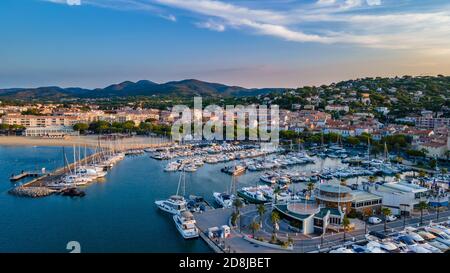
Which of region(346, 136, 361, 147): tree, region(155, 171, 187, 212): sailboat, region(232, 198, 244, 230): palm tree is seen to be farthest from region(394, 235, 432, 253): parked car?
region(346, 136, 361, 147): tree

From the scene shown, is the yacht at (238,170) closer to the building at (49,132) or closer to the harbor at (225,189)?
the harbor at (225,189)

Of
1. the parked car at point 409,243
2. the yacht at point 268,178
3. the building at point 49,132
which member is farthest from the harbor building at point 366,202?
the building at point 49,132

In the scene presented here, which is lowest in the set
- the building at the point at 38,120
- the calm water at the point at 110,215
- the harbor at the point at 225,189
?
the calm water at the point at 110,215

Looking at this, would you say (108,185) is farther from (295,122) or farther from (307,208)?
(295,122)
